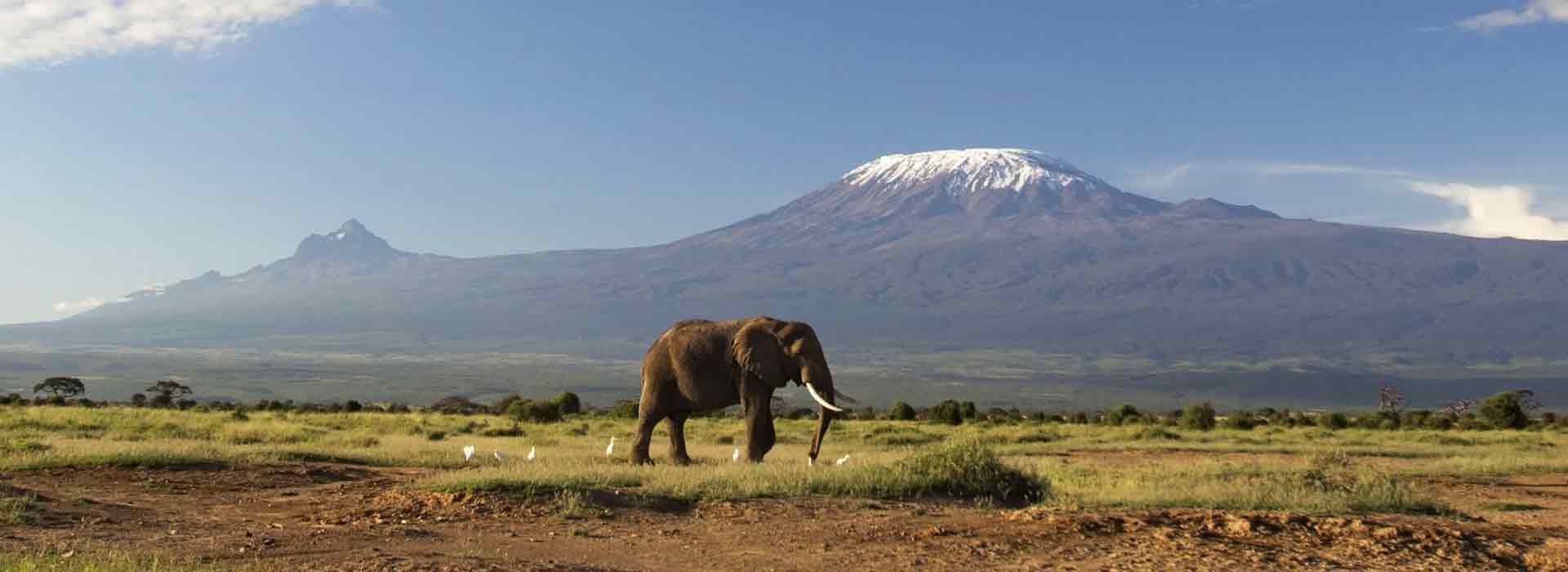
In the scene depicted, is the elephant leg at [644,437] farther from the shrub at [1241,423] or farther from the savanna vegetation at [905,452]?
the shrub at [1241,423]

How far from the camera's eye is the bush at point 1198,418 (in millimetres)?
40219

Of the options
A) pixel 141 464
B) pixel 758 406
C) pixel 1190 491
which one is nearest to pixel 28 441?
pixel 141 464

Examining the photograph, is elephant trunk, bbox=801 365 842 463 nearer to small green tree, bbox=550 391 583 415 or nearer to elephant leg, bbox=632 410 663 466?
elephant leg, bbox=632 410 663 466

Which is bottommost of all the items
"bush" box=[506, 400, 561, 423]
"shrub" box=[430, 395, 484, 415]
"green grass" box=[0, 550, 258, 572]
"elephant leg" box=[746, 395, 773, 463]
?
"shrub" box=[430, 395, 484, 415]

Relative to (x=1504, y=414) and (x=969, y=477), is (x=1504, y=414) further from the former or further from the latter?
(x=969, y=477)

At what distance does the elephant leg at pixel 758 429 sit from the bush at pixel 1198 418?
24303mm

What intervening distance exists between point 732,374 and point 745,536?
7477 millimetres

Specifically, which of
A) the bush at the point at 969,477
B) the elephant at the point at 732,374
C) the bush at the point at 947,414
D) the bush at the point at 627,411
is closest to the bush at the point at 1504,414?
the bush at the point at 947,414

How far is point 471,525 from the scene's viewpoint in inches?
482

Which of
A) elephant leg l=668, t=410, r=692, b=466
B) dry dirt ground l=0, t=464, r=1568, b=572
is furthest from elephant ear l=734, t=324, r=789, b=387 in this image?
dry dirt ground l=0, t=464, r=1568, b=572

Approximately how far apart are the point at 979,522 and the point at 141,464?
12.0 metres

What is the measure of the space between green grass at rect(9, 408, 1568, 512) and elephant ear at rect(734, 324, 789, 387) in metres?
1.48

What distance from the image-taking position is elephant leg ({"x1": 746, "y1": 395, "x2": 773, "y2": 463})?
1864 cm

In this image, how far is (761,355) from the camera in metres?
18.8
